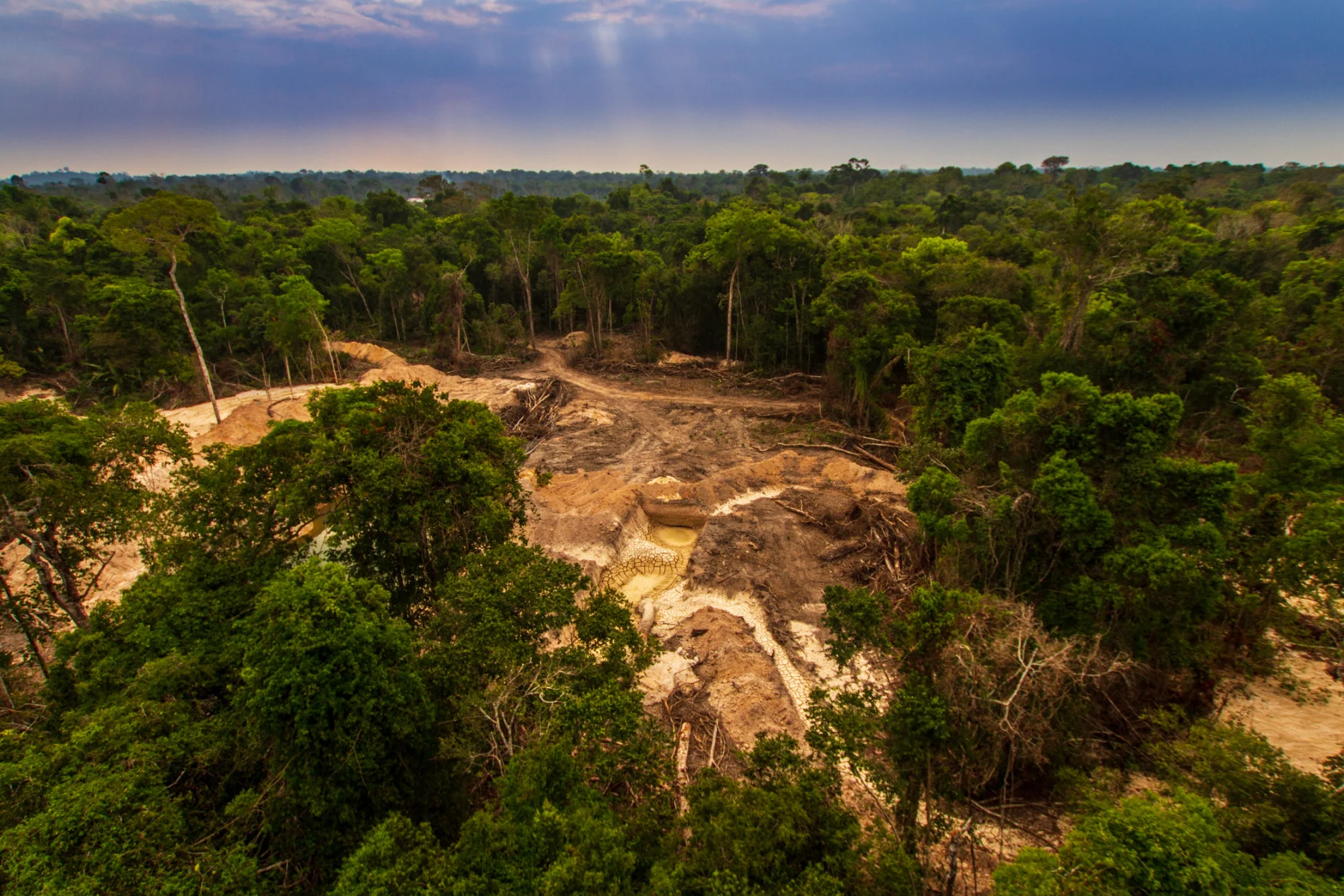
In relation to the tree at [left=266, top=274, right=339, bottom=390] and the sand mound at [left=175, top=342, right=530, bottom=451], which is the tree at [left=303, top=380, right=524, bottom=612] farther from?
the tree at [left=266, top=274, right=339, bottom=390]

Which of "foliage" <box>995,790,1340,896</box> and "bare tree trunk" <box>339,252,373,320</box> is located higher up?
"bare tree trunk" <box>339,252,373,320</box>

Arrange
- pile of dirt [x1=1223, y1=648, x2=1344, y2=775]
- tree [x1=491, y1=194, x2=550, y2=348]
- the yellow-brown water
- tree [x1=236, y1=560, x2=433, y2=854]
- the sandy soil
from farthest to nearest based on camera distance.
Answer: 1. tree [x1=491, y1=194, x2=550, y2=348]
2. the yellow-brown water
3. the sandy soil
4. pile of dirt [x1=1223, y1=648, x2=1344, y2=775]
5. tree [x1=236, y1=560, x2=433, y2=854]

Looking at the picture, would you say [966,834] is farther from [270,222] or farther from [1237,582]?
[270,222]

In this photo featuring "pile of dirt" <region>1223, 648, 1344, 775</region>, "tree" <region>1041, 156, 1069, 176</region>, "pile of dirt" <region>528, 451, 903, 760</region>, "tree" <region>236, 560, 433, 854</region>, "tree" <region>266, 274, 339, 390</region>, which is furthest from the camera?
"tree" <region>1041, 156, 1069, 176</region>

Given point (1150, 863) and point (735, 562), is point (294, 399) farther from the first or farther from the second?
point (1150, 863)

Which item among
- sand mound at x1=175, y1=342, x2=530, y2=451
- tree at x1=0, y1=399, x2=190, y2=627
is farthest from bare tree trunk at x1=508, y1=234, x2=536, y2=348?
tree at x1=0, y1=399, x2=190, y2=627

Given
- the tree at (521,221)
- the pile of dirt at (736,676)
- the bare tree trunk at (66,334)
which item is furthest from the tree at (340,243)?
the pile of dirt at (736,676)

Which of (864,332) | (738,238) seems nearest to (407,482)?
(864,332)

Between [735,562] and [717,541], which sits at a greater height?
[717,541]

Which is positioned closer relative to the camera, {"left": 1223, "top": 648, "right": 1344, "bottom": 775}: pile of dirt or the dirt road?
{"left": 1223, "top": 648, "right": 1344, "bottom": 775}: pile of dirt

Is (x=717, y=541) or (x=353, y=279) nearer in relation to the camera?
(x=717, y=541)

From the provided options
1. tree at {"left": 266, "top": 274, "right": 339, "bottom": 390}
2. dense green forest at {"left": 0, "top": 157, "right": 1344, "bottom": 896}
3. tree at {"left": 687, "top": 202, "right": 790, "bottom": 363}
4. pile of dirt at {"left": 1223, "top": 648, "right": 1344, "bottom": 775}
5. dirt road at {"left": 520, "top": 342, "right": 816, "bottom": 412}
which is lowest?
pile of dirt at {"left": 1223, "top": 648, "right": 1344, "bottom": 775}
